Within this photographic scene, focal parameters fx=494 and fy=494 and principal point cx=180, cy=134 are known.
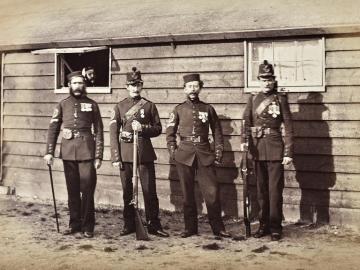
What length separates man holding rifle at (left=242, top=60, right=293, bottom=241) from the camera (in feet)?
21.0

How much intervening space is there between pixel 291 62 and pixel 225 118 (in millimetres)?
1317

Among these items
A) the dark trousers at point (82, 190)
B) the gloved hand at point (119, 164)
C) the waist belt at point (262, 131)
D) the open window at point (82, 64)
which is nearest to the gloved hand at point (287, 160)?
the waist belt at point (262, 131)

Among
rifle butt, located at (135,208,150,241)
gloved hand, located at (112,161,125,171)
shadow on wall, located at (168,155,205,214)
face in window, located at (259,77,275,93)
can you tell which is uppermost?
face in window, located at (259,77,275,93)

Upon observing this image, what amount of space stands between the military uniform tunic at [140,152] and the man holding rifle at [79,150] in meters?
0.24

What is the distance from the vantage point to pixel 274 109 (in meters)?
6.46

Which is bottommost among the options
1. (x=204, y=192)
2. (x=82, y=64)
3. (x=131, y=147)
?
(x=204, y=192)

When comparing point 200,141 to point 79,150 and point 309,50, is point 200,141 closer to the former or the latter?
point 79,150

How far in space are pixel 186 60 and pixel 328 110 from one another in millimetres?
2365

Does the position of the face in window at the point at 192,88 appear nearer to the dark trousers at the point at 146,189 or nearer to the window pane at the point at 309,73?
the dark trousers at the point at 146,189

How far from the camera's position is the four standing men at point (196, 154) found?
649 centimetres

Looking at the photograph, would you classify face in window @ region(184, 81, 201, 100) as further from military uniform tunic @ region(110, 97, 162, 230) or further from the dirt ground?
the dirt ground

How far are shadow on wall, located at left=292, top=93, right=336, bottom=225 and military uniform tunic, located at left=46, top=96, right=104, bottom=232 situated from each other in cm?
296

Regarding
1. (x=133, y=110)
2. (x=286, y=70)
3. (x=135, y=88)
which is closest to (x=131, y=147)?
(x=133, y=110)

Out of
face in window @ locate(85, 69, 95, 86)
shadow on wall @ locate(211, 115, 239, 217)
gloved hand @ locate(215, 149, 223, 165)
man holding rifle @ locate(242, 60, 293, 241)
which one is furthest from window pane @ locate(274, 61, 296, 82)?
face in window @ locate(85, 69, 95, 86)
